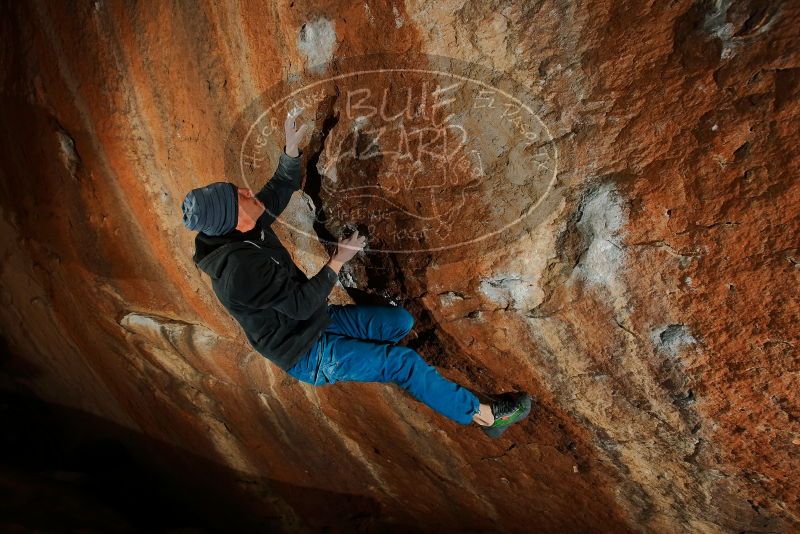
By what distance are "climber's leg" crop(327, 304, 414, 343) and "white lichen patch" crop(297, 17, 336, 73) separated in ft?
4.19

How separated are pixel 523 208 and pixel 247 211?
4.20 ft

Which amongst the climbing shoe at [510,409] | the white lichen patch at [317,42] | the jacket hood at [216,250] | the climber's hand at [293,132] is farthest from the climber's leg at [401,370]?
the white lichen patch at [317,42]

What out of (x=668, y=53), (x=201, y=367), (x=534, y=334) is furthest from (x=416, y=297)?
(x=201, y=367)

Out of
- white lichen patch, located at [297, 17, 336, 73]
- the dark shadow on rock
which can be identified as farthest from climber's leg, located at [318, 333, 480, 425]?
the dark shadow on rock

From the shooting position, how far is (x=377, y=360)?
260 cm

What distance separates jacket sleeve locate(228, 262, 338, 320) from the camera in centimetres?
212

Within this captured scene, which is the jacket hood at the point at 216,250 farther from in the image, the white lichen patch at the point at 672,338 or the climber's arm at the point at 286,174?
the white lichen patch at the point at 672,338

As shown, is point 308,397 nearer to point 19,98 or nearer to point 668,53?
point 19,98

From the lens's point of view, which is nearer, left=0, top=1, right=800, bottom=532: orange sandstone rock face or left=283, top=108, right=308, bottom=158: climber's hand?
left=0, top=1, right=800, bottom=532: orange sandstone rock face

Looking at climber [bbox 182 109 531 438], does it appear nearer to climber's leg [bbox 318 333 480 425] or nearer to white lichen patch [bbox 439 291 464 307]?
climber's leg [bbox 318 333 480 425]

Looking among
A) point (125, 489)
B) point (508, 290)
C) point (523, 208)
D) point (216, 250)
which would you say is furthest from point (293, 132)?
point (125, 489)

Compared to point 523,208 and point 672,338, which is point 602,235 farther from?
point 672,338

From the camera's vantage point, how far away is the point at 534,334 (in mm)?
2330

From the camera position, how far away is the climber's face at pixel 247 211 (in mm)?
2256
